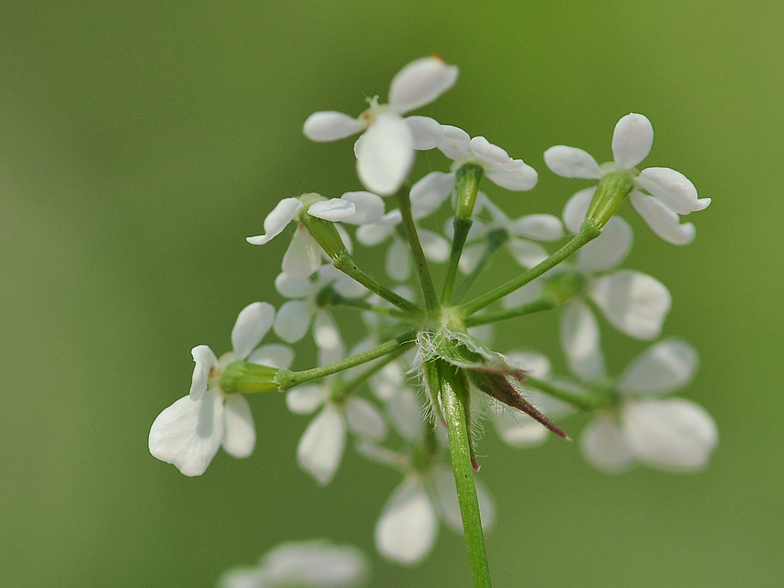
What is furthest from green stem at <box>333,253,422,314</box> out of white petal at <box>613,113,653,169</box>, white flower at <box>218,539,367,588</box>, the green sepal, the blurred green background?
the blurred green background

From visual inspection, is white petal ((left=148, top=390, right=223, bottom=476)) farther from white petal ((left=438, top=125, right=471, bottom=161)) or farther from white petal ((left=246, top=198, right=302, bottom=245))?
white petal ((left=438, top=125, right=471, bottom=161))

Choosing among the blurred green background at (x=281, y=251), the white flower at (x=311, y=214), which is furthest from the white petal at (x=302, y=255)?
the blurred green background at (x=281, y=251)

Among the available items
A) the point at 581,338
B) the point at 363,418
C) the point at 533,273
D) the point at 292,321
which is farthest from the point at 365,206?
the point at 581,338

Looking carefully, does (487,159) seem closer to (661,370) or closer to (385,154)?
(385,154)

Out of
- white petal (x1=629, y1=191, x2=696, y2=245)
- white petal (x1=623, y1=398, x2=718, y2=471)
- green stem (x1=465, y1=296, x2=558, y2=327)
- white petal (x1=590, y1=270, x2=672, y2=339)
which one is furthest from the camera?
white petal (x1=623, y1=398, x2=718, y2=471)

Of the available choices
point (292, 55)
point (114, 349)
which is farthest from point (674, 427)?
point (292, 55)
